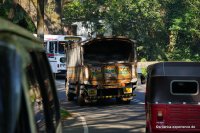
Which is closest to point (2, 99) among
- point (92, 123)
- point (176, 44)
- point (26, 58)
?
point (26, 58)

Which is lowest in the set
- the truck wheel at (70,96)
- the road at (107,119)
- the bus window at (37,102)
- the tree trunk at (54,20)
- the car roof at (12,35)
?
the road at (107,119)

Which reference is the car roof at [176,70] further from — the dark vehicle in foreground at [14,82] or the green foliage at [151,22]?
the green foliage at [151,22]

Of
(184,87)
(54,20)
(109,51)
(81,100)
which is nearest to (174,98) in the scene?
(184,87)

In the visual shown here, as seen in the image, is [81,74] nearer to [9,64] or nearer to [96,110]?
[96,110]

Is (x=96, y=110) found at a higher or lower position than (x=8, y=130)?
lower

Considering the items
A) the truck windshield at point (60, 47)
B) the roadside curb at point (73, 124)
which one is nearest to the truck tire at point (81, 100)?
the roadside curb at point (73, 124)

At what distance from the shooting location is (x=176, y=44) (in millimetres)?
56469

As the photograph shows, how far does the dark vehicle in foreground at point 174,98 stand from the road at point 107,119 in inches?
106

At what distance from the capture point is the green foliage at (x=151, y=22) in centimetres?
5072

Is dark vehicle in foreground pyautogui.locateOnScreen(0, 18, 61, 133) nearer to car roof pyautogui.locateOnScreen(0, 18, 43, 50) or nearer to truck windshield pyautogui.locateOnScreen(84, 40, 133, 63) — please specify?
car roof pyautogui.locateOnScreen(0, 18, 43, 50)

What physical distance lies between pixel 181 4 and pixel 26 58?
2197 inches

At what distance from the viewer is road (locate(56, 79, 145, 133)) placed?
15.6 metres

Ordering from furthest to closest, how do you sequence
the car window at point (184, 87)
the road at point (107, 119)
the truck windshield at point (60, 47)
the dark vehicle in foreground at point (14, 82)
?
1. the truck windshield at point (60, 47)
2. the road at point (107, 119)
3. the car window at point (184, 87)
4. the dark vehicle in foreground at point (14, 82)

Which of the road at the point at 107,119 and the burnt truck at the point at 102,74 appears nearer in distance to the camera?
the road at the point at 107,119
